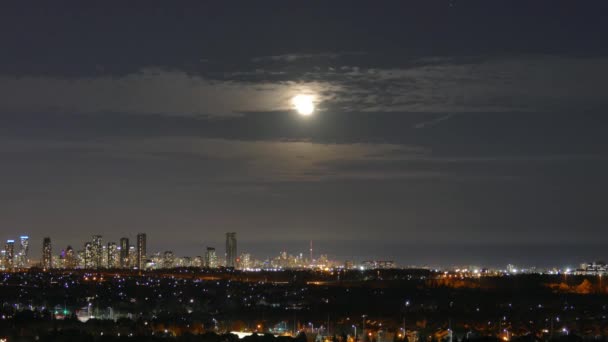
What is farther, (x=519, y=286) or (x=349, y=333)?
(x=519, y=286)

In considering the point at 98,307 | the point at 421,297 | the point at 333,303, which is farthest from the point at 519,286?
the point at 98,307

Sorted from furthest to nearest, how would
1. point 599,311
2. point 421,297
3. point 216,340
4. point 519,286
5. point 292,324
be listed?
1. point 519,286
2. point 421,297
3. point 599,311
4. point 292,324
5. point 216,340

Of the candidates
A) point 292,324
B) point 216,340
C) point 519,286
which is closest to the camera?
point 216,340

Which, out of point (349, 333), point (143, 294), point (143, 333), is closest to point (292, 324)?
point (349, 333)

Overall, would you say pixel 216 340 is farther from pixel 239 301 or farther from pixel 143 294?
pixel 143 294

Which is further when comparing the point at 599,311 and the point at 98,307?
the point at 98,307

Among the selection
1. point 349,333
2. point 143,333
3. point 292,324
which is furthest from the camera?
point 292,324

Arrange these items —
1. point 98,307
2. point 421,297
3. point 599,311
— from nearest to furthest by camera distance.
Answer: point 599,311
point 98,307
point 421,297

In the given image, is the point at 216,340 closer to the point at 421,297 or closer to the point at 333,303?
the point at 333,303

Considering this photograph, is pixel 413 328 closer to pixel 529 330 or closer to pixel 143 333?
pixel 529 330
